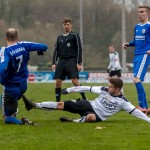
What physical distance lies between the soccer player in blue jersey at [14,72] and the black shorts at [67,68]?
4241 mm

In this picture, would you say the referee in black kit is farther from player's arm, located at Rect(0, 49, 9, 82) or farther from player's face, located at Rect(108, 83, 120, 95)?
player's arm, located at Rect(0, 49, 9, 82)

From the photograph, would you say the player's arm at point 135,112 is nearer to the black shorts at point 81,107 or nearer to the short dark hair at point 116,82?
the short dark hair at point 116,82

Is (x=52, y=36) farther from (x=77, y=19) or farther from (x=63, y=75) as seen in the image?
(x=63, y=75)

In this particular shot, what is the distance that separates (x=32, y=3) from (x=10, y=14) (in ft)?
11.5

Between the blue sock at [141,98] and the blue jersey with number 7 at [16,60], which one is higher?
the blue jersey with number 7 at [16,60]

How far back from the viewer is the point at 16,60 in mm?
10078

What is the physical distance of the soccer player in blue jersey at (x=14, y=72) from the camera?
10016mm

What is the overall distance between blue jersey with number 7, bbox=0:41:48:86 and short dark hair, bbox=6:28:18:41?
116mm

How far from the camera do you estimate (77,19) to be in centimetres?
7356

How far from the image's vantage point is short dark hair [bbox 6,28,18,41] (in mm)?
9969

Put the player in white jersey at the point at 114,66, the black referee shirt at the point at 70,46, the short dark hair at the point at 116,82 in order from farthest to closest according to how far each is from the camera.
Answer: the player in white jersey at the point at 114,66
the black referee shirt at the point at 70,46
the short dark hair at the point at 116,82

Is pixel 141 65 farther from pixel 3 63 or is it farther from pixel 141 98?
pixel 3 63

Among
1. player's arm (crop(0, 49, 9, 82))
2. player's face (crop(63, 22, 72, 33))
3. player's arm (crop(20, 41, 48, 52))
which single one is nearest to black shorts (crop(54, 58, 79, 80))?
player's face (crop(63, 22, 72, 33))

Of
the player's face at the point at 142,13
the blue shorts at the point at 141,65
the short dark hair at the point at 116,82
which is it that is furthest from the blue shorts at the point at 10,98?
the player's face at the point at 142,13
